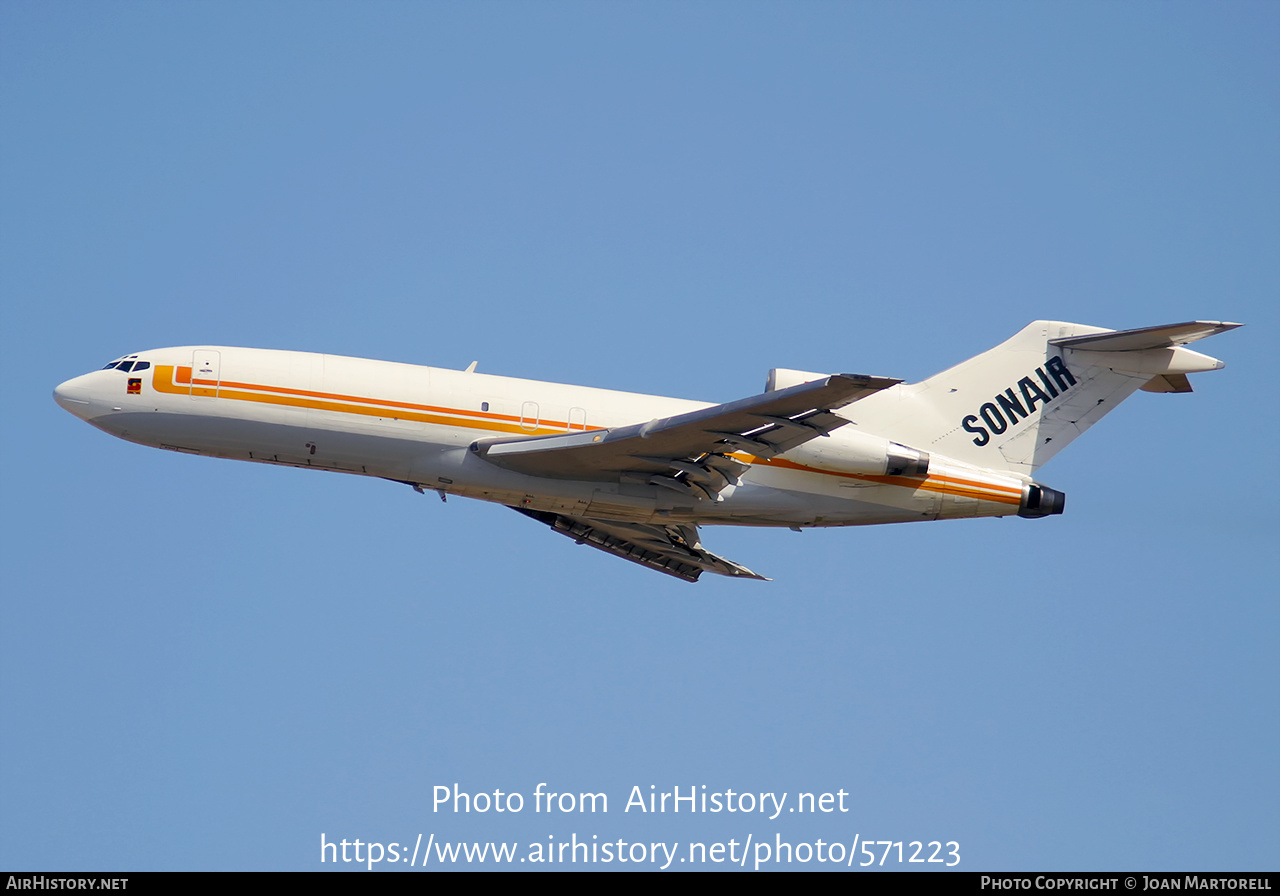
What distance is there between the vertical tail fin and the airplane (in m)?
0.05

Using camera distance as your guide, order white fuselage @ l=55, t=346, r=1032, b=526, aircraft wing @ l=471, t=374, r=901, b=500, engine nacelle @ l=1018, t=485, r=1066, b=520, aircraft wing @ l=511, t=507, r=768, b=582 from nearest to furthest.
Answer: aircraft wing @ l=471, t=374, r=901, b=500 < white fuselage @ l=55, t=346, r=1032, b=526 < engine nacelle @ l=1018, t=485, r=1066, b=520 < aircraft wing @ l=511, t=507, r=768, b=582

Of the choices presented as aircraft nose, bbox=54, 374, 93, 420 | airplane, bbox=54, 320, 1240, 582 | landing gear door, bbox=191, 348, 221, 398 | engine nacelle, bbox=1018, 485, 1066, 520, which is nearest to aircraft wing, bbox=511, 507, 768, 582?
airplane, bbox=54, 320, 1240, 582

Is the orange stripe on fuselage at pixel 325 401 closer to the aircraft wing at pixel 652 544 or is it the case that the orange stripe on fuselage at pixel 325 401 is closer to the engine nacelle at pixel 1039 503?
the aircraft wing at pixel 652 544

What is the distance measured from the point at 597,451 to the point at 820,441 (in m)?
4.36

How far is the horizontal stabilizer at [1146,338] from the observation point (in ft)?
87.1

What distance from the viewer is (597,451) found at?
25.4 m

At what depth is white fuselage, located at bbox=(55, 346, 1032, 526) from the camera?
2586 cm

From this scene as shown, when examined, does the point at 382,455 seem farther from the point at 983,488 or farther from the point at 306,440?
the point at 983,488

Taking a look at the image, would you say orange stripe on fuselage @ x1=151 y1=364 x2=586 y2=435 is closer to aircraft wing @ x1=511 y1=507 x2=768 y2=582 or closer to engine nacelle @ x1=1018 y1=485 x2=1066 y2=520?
aircraft wing @ x1=511 y1=507 x2=768 y2=582

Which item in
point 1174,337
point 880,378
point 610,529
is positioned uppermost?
point 1174,337

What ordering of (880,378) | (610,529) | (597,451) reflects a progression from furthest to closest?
(610,529) → (597,451) → (880,378)

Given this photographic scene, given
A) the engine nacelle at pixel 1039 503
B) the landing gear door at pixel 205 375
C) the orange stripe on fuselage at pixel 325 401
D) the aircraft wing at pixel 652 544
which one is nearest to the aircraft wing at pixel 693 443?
the orange stripe on fuselage at pixel 325 401
